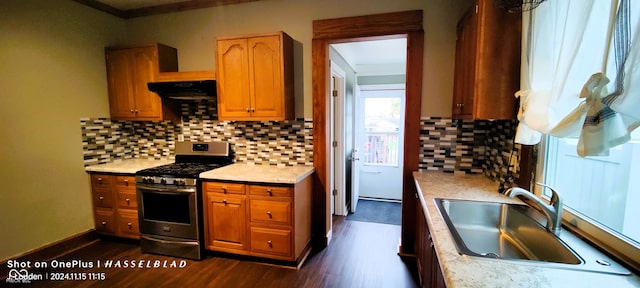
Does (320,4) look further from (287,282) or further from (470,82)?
(287,282)

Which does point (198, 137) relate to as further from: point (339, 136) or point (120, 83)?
point (339, 136)

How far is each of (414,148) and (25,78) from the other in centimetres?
355

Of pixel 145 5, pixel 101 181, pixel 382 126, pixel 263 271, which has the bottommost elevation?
pixel 263 271

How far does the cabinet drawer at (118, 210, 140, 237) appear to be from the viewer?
2.70 m

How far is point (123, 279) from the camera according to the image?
2.18m

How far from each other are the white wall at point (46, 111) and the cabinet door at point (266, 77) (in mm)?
1861

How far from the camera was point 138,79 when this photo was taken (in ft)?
9.30

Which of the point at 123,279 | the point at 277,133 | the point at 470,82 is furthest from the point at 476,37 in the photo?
the point at 123,279

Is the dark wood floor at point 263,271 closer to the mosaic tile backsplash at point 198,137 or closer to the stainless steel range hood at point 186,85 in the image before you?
the mosaic tile backsplash at point 198,137

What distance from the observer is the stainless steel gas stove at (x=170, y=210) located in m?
2.39

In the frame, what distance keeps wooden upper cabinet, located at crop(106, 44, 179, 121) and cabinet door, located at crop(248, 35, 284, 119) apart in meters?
1.10

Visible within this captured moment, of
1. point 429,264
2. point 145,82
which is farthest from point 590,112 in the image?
point 145,82

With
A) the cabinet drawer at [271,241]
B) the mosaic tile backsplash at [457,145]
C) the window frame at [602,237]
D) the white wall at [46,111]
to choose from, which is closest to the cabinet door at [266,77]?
the cabinet drawer at [271,241]

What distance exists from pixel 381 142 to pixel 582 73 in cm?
358
